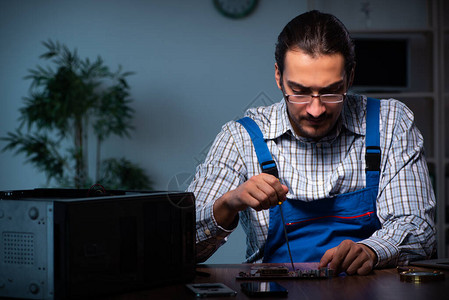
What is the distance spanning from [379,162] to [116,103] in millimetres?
2181

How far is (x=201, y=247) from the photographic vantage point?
1.42 metres

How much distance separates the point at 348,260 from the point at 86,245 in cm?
52

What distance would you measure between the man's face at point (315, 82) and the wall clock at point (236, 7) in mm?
2318

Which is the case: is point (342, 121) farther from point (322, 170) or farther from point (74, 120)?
point (74, 120)

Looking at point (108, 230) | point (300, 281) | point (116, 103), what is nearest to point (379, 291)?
point (300, 281)

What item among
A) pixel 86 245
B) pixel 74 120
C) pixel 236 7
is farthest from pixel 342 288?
pixel 236 7

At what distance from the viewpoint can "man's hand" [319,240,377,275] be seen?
111 centimetres

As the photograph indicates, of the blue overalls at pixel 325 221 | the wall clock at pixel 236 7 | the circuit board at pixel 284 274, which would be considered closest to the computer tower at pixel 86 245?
the circuit board at pixel 284 274

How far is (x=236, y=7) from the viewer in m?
3.69

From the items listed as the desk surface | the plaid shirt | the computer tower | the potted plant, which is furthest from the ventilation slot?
the potted plant

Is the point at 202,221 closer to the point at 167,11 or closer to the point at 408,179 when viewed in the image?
the point at 408,179

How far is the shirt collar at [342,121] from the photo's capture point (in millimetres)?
1551

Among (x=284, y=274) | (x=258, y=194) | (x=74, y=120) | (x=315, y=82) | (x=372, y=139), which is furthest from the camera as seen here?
(x=74, y=120)

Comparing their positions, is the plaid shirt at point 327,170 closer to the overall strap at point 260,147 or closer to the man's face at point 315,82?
the overall strap at point 260,147
